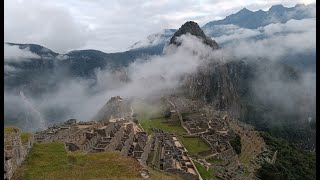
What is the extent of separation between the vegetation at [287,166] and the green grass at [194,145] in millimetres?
6615

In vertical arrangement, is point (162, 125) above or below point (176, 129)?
above

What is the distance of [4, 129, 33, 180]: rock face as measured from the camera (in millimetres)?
18359

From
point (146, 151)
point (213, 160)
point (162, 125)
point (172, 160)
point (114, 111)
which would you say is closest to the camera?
point (172, 160)

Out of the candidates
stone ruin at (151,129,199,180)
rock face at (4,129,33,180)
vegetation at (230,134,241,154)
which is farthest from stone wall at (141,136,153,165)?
vegetation at (230,134,241,154)

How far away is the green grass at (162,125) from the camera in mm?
56969

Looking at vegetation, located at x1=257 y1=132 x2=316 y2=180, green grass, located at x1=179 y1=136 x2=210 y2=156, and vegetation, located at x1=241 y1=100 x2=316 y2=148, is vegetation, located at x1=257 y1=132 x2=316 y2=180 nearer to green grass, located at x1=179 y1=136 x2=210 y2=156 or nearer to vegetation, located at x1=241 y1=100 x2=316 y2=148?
green grass, located at x1=179 y1=136 x2=210 y2=156

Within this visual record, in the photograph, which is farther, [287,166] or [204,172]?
[287,166]

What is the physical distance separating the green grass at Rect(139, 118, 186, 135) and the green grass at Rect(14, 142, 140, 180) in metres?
30.3

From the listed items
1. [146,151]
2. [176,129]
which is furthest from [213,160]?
[176,129]

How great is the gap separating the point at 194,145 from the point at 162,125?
13.9m

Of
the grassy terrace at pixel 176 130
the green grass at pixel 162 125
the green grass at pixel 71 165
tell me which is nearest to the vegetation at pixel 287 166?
the grassy terrace at pixel 176 130

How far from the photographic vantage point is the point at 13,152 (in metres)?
19.3

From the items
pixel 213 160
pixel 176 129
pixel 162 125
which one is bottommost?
pixel 213 160

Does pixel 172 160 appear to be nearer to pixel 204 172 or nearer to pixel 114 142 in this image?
pixel 204 172
